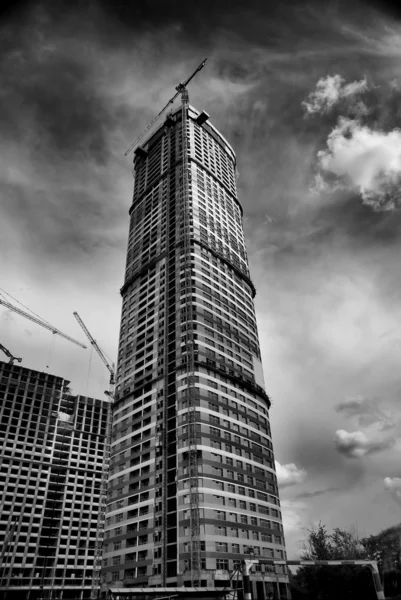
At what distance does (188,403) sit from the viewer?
294 ft

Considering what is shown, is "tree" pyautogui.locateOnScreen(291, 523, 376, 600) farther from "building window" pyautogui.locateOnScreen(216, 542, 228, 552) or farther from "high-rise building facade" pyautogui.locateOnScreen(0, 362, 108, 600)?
"high-rise building facade" pyautogui.locateOnScreen(0, 362, 108, 600)

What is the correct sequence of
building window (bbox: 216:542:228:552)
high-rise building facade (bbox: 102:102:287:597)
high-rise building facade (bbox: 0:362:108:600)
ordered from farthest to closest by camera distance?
high-rise building facade (bbox: 0:362:108:600) → high-rise building facade (bbox: 102:102:287:597) → building window (bbox: 216:542:228:552)

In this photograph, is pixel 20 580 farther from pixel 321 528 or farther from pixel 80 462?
pixel 321 528

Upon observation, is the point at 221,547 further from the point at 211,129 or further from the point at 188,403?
the point at 211,129

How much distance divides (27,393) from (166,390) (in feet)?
314

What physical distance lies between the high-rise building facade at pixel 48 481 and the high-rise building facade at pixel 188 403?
6807 cm

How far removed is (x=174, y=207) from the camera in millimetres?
130000

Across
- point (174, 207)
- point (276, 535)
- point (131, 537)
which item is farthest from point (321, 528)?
point (174, 207)

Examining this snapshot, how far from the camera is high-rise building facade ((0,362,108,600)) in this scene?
14300 cm

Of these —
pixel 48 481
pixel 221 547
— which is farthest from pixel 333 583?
pixel 48 481

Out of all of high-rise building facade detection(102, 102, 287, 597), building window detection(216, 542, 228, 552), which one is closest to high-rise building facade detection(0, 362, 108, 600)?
high-rise building facade detection(102, 102, 287, 597)

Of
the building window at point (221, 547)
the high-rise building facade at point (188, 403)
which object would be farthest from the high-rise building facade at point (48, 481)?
the building window at point (221, 547)

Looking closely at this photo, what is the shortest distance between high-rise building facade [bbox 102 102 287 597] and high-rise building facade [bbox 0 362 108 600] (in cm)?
6807

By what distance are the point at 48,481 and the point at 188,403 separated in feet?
316
